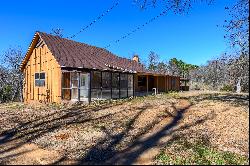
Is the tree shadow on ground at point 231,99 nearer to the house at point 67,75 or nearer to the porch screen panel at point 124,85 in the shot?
the porch screen panel at point 124,85

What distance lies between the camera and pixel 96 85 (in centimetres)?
2473

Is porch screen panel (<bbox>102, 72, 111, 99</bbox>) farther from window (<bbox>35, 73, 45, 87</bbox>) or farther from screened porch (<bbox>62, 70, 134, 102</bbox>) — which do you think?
window (<bbox>35, 73, 45, 87</bbox>)

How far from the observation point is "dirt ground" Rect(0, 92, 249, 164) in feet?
30.9

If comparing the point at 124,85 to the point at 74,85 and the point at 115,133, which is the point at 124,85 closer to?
the point at 74,85

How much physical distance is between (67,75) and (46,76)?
79.1 inches

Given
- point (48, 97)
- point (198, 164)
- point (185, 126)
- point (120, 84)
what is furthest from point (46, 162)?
point (120, 84)

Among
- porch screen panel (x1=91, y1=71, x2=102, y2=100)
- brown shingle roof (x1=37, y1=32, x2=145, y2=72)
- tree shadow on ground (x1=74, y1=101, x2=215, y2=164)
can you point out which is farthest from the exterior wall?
tree shadow on ground (x1=74, y1=101, x2=215, y2=164)

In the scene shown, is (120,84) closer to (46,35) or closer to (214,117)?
(46,35)

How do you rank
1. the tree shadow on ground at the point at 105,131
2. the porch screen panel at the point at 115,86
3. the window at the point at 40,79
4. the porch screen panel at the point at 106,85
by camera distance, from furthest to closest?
the porch screen panel at the point at 115,86 → the window at the point at 40,79 → the porch screen panel at the point at 106,85 → the tree shadow on ground at the point at 105,131

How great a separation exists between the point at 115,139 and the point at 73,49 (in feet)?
60.3

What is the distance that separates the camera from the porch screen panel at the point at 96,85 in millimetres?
24142

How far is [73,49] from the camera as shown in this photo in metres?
28.1

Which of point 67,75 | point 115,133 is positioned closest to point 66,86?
point 67,75

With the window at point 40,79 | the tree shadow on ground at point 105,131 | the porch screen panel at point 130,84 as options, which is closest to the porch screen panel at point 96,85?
the porch screen panel at point 130,84
